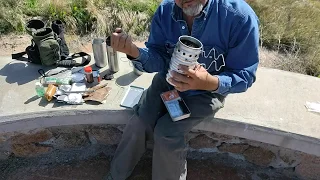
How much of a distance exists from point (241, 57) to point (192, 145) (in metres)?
1.04

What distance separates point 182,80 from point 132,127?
704 mm

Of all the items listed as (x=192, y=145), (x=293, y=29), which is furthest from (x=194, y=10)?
(x=293, y=29)

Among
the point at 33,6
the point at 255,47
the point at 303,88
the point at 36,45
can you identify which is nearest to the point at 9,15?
the point at 33,6

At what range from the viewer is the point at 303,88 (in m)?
2.99

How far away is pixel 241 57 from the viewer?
2182 mm

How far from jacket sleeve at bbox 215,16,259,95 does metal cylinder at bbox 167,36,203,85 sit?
12.6 inches

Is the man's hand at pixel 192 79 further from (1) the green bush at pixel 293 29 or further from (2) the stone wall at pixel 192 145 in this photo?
(1) the green bush at pixel 293 29

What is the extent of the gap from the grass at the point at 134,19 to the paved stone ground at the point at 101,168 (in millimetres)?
1303

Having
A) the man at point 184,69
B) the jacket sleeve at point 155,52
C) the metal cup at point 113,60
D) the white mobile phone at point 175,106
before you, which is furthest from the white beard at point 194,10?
the metal cup at point 113,60

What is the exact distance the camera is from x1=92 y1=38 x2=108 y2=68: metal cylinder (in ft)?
9.87

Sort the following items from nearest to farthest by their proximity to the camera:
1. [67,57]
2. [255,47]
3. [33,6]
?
[255,47], [67,57], [33,6]

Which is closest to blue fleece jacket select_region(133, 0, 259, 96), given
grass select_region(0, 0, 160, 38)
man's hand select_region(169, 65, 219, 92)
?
man's hand select_region(169, 65, 219, 92)

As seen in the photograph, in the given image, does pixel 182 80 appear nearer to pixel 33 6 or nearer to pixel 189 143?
pixel 189 143

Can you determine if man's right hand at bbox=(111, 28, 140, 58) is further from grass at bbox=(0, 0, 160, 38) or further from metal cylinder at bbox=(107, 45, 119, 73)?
grass at bbox=(0, 0, 160, 38)
